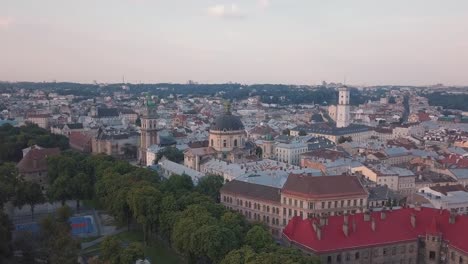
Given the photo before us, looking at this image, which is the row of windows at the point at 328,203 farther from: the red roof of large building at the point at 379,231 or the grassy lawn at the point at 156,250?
the grassy lawn at the point at 156,250

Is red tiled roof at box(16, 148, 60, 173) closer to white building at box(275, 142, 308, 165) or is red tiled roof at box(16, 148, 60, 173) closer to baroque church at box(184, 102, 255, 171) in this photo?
baroque church at box(184, 102, 255, 171)

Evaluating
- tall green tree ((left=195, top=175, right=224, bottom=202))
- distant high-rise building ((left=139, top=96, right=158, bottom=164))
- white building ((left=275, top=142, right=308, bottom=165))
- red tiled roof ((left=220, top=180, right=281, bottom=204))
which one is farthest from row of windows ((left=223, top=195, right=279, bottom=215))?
distant high-rise building ((left=139, top=96, right=158, bottom=164))

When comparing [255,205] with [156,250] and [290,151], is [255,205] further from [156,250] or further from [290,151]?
[290,151]

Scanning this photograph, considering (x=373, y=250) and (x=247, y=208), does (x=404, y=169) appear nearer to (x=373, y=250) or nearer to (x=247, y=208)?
(x=247, y=208)

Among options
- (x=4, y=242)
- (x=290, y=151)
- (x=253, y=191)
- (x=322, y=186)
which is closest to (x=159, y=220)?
(x=253, y=191)

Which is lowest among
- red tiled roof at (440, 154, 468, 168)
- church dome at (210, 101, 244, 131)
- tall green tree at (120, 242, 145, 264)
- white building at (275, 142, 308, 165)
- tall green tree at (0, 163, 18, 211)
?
white building at (275, 142, 308, 165)

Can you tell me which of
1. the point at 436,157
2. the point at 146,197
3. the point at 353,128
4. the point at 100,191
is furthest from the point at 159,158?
the point at 353,128

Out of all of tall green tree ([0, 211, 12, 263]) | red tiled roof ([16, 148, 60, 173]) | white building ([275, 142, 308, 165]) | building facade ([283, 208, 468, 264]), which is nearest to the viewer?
tall green tree ([0, 211, 12, 263])
